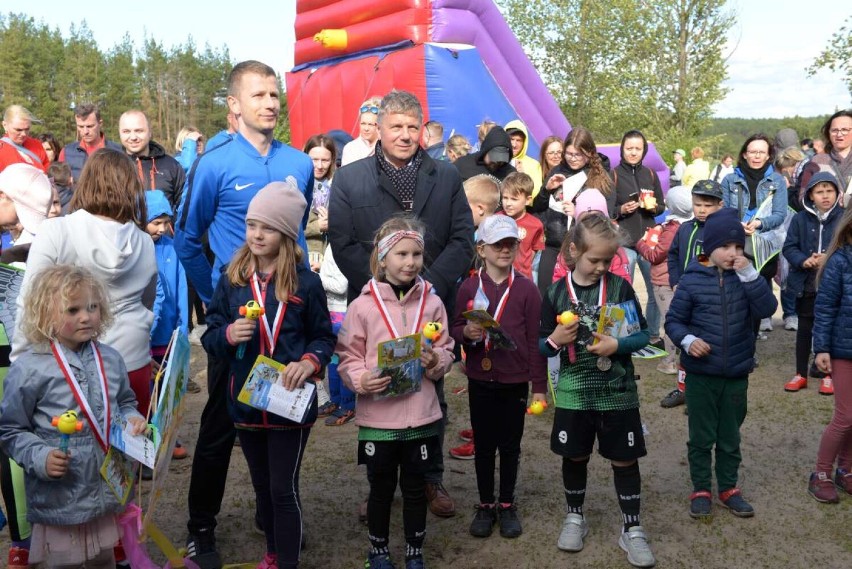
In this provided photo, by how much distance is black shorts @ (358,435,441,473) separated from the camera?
12.3ft

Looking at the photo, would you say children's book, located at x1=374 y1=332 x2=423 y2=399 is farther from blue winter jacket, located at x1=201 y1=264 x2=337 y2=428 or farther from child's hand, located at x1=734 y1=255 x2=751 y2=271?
child's hand, located at x1=734 y1=255 x2=751 y2=271

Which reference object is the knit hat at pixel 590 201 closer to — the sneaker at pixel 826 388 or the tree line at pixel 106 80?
the sneaker at pixel 826 388

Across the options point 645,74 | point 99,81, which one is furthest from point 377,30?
point 99,81

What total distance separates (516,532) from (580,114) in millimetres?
38591

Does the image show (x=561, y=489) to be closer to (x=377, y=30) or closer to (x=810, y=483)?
(x=810, y=483)

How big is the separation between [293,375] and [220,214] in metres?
1.08

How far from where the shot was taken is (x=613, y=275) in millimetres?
4227

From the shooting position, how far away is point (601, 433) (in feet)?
13.5

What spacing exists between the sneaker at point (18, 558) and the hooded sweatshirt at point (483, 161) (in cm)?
456

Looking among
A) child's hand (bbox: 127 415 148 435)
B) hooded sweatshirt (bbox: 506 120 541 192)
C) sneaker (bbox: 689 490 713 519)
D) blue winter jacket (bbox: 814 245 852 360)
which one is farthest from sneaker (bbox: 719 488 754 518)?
hooded sweatshirt (bbox: 506 120 541 192)

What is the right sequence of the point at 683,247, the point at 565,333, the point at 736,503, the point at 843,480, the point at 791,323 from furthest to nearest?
the point at 791,323, the point at 683,247, the point at 843,480, the point at 736,503, the point at 565,333

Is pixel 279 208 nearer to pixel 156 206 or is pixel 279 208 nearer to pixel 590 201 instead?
pixel 156 206

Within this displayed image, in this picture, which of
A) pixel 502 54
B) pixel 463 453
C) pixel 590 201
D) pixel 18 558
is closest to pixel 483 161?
pixel 590 201

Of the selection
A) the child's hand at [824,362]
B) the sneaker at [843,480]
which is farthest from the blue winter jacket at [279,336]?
the sneaker at [843,480]
